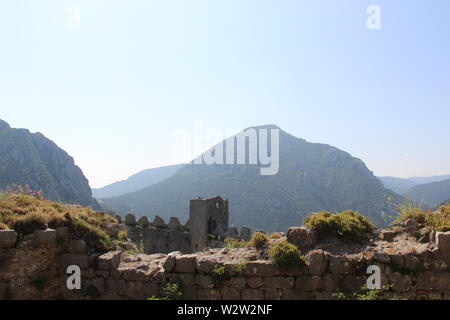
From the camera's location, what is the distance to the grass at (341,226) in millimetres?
6629

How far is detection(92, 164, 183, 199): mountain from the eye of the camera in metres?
138

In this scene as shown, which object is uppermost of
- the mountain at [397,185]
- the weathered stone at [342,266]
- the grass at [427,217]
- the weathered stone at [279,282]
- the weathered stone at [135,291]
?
the grass at [427,217]

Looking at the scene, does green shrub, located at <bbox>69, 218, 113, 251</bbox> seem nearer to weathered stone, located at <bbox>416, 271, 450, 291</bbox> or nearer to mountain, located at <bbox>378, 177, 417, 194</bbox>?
weathered stone, located at <bbox>416, 271, 450, 291</bbox>

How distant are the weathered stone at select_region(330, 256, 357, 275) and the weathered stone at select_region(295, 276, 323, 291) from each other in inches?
12.3

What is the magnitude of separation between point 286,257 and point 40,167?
71088mm

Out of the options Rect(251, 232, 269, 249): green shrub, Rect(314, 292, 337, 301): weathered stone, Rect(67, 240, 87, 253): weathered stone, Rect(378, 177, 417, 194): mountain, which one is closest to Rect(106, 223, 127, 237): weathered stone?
Rect(67, 240, 87, 253): weathered stone

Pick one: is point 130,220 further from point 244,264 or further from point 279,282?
point 279,282

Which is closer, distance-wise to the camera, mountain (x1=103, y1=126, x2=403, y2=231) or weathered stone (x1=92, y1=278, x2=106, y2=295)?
weathered stone (x1=92, y1=278, x2=106, y2=295)

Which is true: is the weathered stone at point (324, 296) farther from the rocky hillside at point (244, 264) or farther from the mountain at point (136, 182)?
the mountain at point (136, 182)

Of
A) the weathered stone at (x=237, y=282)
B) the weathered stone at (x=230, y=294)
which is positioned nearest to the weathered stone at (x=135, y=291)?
the weathered stone at (x=230, y=294)

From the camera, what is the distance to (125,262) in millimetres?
7336

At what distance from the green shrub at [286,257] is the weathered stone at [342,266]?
0.53 metres
